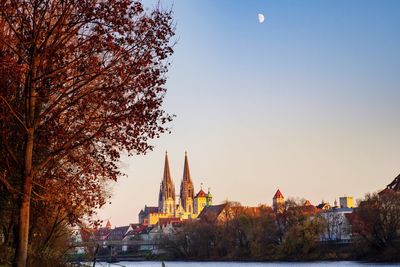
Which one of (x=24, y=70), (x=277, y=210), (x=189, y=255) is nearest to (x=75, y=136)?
(x=24, y=70)

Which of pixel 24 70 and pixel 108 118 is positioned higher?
pixel 24 70

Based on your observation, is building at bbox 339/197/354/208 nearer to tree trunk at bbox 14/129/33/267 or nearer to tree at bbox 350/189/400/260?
tree at bbox 350/189/400/260

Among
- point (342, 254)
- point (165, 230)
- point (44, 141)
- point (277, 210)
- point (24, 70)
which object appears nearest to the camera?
point (24, 70)

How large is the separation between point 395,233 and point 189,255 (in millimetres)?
47163

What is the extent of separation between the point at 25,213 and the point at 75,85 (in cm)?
273

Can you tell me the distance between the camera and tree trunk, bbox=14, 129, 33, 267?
1060cm

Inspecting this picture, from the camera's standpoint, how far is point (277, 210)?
9575 cm

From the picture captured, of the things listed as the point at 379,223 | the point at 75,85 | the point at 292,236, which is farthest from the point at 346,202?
the point at 75,85

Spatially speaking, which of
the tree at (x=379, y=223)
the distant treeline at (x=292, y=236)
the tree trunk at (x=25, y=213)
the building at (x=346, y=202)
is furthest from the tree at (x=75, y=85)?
the building at (x=346, y=202)

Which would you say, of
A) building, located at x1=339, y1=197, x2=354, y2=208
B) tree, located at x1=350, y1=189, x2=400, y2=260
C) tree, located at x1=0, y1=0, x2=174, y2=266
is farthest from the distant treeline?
building, located at x1=339, y1=197, x2=354, y2=208

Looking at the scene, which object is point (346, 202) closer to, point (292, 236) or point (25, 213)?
point (292, 236)

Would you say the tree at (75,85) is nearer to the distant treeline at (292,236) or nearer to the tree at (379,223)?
the distant treeline at (292,236)

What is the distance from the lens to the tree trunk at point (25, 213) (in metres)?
10.6

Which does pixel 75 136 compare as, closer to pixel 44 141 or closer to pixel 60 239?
pixel 44 141
